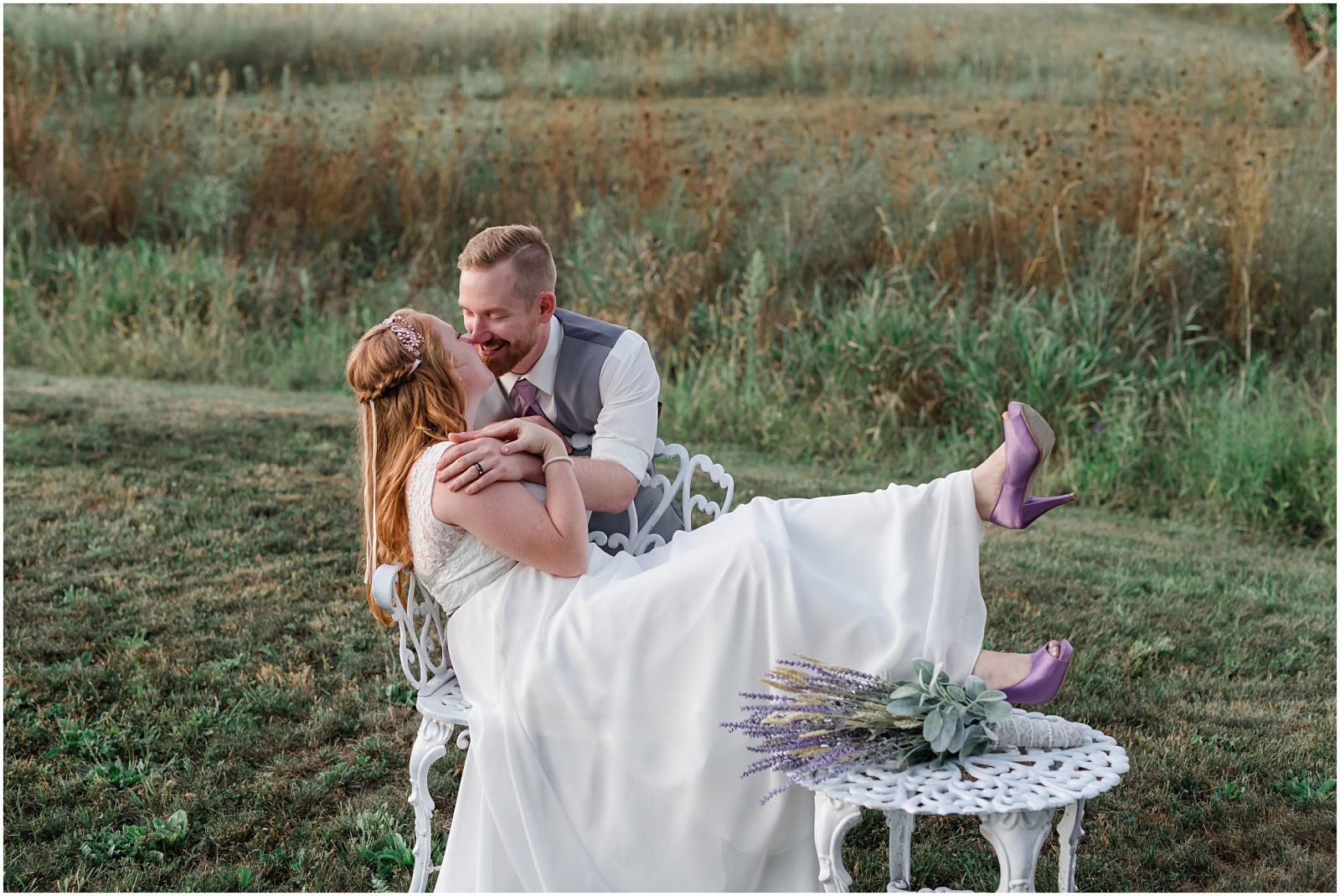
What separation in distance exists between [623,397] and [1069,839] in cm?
128

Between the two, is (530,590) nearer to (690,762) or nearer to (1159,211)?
(690,762)

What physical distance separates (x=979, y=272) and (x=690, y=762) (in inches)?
226

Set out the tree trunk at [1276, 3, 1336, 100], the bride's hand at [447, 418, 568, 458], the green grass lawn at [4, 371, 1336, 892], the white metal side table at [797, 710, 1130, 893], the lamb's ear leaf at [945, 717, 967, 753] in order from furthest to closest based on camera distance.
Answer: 1. the tree trunk at [1276, 3, 1336, 100]
2. the green grass lawn at [4, 371, 1336, 892]
3. the bride's hand at [447, 418, 568, 458]
4. the lamb's ear leaf at [945, 717, 967, 753]
5. the white metal side table at [797, 710, 1130, 893]

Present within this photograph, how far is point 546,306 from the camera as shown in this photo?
9.30 feet

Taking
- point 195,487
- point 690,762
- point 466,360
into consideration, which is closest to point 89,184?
point 195,487

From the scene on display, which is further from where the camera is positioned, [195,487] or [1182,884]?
[195,487]

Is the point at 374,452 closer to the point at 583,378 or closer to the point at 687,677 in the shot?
the point at 583,378

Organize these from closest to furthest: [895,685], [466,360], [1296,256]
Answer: [895,685] → [466,360] → [1296,256]

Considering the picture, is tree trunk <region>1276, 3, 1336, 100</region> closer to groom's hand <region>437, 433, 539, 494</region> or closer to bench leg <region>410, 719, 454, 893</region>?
groom's hand <region>437, 433, 539, 494</region>

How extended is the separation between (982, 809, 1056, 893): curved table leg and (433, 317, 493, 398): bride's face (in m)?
1.35

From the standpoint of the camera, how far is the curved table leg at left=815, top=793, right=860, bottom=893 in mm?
2100

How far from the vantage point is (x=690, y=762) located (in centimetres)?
236

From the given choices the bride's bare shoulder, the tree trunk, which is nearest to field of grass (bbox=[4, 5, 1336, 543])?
the tree trunk

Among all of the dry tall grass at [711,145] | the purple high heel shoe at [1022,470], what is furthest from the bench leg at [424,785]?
the dry tall grass at [711,145]
